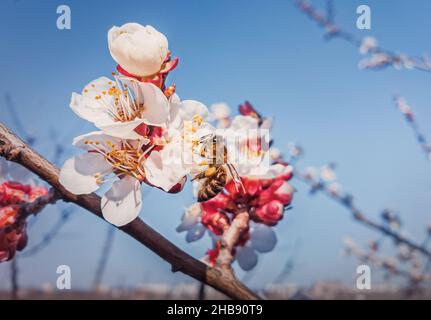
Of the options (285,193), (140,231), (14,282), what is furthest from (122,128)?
(14,282)

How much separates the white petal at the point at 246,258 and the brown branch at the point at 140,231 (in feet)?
0.92

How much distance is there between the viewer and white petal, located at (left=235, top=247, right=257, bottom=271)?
1.00 metres

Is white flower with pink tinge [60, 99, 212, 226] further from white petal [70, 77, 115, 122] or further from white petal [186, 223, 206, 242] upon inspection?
white petal [186, 223, 206, 242]

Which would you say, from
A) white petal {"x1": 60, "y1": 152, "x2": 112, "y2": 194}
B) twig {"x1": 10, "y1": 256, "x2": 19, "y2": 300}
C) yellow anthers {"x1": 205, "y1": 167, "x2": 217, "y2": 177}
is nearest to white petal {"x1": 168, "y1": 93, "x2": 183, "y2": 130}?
white petal {"x1": 60, "y1": 152, "x2": 112, "y2": 194}

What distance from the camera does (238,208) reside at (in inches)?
36.4

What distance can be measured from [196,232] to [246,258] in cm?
13

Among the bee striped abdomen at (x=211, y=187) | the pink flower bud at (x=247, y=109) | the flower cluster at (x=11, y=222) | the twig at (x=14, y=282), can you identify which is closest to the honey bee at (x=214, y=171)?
the bee striped abdomen at (x=211, y=187)

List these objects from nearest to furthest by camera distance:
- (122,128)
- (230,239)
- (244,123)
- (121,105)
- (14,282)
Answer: (122,128)
(121,105)
(230,239)
(244,123)
(14,282)

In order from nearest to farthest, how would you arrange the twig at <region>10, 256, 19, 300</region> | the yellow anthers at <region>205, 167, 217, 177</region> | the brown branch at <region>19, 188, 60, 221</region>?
the brown branch at <region>19, 188, 60, 221</region>
the yellow anthers at <region>205, 167, 217, 177</region>
the twig at <region>10, 256, 19, 300</region>

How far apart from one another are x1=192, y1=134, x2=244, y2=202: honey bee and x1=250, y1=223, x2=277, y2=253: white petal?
0.18 meters

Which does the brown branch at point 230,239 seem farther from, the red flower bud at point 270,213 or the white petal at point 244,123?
the white petal at point 244,123

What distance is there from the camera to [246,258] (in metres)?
1.01

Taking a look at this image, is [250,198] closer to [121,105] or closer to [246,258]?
[246,258]
